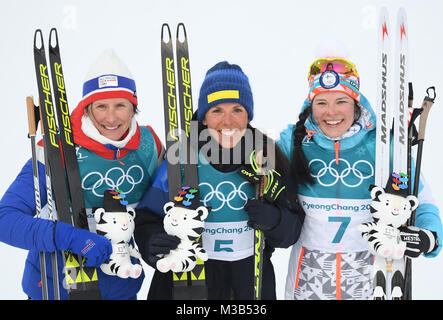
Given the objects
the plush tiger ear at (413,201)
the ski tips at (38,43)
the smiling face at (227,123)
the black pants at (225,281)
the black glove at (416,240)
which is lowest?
the black pants at (225,281)

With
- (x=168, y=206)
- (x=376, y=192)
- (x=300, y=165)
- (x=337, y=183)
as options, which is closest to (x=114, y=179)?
(x=168, y=206)

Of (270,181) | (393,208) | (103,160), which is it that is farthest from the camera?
(103,160)

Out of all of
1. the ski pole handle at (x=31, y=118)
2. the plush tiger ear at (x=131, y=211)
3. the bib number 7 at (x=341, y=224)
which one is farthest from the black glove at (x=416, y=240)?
the ski pole handle at (x=31, y=118)

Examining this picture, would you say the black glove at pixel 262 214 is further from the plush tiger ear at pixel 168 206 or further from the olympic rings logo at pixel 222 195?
the plush tiger ear at pixel 168 206

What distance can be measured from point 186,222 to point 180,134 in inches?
19.2

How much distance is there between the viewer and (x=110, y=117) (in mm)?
2309

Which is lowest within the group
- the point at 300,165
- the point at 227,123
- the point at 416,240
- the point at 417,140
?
the point at 416,240

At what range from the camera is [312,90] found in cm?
Result: 243

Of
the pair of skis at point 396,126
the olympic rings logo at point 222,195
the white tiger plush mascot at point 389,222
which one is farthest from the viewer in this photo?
the olympic rings logo at point 222,195

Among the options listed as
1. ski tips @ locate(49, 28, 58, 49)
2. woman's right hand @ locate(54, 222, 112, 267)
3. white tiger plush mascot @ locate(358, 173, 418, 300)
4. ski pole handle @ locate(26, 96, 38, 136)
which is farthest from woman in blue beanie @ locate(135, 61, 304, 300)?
ski tips @ locate(49, 28, 58, 49)

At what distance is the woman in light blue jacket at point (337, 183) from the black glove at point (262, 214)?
27 cm

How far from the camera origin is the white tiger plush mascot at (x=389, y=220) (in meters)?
2.13

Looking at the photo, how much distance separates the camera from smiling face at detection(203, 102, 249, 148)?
2.31m

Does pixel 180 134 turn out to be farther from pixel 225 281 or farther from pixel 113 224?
pixel 225 281
